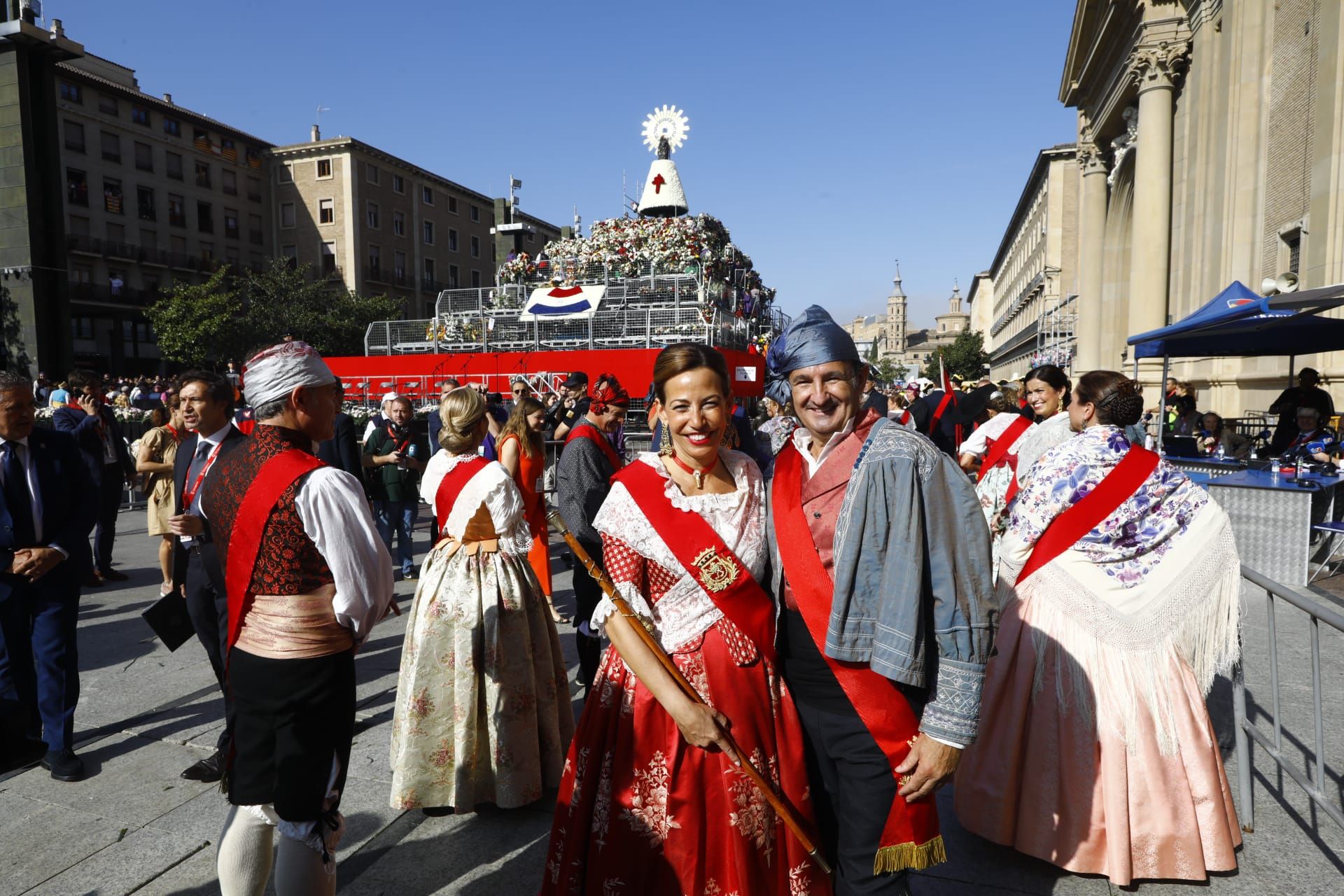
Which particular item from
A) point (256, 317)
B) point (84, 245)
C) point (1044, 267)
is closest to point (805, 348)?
point (256, 317)

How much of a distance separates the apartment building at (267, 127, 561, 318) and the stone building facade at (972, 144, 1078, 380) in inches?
1150

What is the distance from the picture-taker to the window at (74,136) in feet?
131

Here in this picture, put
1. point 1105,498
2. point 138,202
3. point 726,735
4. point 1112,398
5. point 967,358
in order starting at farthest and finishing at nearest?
point 967,358
point 138,202
point 1112,398
point 1105,498
point 726,735

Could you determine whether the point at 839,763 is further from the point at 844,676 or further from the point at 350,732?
the point at 350,732

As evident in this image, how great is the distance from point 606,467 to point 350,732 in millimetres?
2307

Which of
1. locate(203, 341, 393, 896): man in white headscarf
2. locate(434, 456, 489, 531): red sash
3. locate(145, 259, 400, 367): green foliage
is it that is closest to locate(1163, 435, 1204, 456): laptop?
locate(434, 456, 489, 531): red sash

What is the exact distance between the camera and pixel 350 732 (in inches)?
97.3

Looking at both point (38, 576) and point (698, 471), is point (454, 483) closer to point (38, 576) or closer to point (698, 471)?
point (698, 471)

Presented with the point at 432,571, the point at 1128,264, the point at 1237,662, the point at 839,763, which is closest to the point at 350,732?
the point at 432,571

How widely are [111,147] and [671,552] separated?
52.6 m

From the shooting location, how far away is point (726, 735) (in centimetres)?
207

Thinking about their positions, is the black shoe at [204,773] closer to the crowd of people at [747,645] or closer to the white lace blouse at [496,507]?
the crowd of people at [747,645]

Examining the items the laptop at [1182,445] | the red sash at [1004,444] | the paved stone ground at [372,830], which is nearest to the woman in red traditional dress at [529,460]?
the paved stone ground at [372,830]

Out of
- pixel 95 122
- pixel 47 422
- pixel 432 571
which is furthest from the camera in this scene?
pixel 95 122
